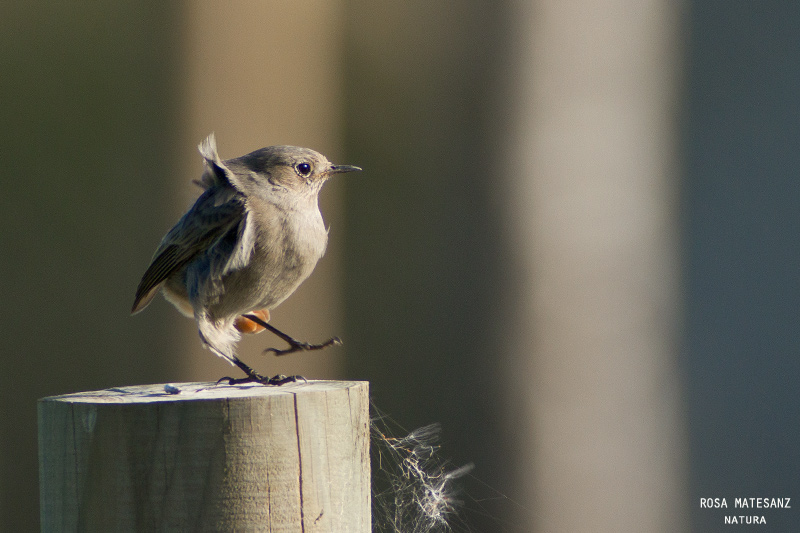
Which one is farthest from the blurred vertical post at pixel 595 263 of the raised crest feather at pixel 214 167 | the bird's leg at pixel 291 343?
the raised crest feather at pixel 214 167

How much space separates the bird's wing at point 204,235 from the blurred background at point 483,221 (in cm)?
170

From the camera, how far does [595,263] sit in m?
4.92

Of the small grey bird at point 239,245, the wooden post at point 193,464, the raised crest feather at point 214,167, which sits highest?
the raised crest feather at point 214,167

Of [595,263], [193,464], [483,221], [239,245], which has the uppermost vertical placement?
[483,221]

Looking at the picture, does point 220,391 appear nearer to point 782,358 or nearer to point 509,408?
point 509,408

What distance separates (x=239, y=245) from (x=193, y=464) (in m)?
1.21

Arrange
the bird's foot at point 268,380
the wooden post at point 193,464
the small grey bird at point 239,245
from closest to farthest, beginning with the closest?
the wooden post at point 193,464
the bird's foot at point 268,380
the small grey bird at point 239,245

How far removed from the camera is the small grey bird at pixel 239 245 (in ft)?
9.33

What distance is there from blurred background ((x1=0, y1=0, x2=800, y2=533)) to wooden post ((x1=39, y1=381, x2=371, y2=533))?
282cm

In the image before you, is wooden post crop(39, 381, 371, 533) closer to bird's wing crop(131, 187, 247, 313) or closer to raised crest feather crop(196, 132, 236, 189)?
bird's wing crop(131, 187, 247, 313)

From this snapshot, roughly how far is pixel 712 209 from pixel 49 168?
419 centimetres

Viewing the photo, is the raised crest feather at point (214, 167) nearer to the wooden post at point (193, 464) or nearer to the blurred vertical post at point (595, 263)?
the wooden post at point (193, 464)

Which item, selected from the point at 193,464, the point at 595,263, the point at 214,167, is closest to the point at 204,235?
the point at 214,167

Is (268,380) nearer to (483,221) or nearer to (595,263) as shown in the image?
(483,221)
